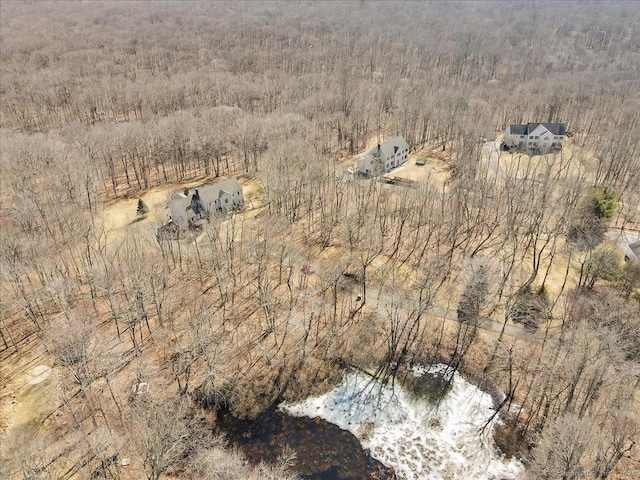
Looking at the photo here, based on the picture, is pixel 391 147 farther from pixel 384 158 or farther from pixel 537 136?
pixel 537 136

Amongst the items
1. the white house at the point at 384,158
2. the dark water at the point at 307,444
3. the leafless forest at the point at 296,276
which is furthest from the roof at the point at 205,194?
the dark water at the point at 307,444

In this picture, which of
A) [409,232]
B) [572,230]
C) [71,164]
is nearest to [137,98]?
[71,164]

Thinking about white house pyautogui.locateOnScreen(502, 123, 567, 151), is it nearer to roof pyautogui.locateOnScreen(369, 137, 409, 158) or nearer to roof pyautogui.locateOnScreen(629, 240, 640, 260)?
roof pyautogui.locateOnScreen(369, 137, 409, 158)

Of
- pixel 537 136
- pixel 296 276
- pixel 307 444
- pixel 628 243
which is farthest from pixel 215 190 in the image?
pixel 537 136

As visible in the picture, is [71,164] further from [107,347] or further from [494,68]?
[494,68]

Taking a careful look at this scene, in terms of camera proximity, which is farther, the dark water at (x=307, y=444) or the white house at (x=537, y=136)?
the white house at (x=537, y=136)

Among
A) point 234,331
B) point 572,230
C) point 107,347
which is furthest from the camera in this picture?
point 572,230

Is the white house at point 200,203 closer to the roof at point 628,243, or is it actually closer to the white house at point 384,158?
the white house at point 384,158
